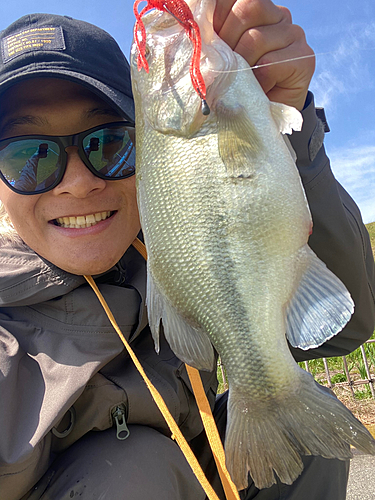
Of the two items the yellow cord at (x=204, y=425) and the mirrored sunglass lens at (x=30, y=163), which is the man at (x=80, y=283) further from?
the yellow cord at (x=204, y=425)

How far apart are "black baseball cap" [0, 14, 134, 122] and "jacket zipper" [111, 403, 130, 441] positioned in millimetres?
1288

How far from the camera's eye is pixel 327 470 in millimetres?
2080

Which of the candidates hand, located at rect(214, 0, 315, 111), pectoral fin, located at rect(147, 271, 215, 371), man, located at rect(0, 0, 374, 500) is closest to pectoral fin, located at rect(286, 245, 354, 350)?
pectoral fin, located at rect(147, 271, 215, 371)

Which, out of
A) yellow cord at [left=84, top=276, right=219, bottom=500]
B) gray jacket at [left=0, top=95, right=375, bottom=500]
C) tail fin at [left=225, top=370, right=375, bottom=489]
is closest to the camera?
tail fin at [left=225, top=370, right=375, bottom=489]

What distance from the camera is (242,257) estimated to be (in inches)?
49.1

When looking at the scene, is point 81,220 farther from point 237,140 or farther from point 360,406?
point 360,406

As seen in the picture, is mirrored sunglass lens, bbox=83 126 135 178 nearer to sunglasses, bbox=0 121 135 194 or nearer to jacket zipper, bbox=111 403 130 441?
sunglasses, bbox=0 121 135 194

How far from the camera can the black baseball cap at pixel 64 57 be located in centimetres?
170

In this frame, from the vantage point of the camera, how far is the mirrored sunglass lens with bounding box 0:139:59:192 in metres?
1.70

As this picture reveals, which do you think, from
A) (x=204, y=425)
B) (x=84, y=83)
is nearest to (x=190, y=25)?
(x=84, y=83)

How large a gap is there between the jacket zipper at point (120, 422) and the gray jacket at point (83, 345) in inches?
0.8

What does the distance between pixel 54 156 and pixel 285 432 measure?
1.39 m

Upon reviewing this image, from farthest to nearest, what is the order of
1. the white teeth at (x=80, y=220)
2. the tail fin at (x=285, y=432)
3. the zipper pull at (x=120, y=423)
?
the white teeth at (x=80, y=220) < the zipper pull at (x=120, y=423) < the tail fin at (x=285, y=432)

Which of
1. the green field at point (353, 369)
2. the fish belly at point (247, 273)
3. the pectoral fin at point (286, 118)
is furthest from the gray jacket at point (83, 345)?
the green field at point (353, 369)
